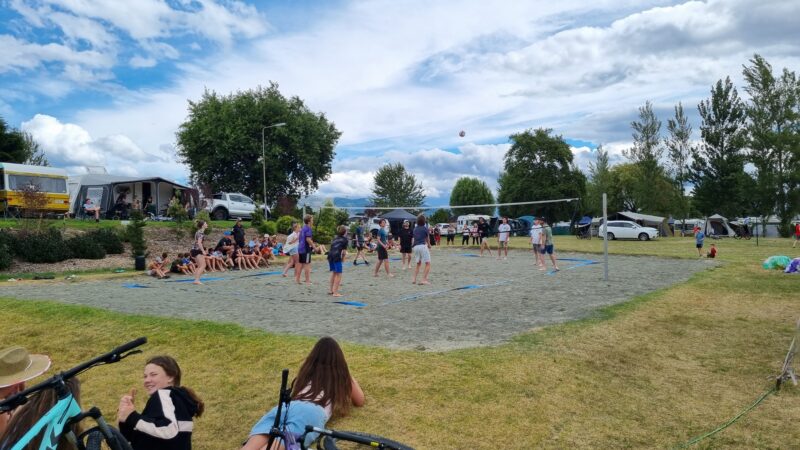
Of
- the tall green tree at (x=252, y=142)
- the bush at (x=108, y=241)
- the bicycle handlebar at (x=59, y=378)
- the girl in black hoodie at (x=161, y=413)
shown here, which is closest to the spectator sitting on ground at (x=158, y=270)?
the bush at (x=108, y=241)

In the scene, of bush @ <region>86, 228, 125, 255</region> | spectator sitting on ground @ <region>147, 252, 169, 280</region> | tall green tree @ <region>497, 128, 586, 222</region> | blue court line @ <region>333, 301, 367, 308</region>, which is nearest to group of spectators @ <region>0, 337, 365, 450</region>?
blue court line @ <region>333, 301, 367, 308</region>

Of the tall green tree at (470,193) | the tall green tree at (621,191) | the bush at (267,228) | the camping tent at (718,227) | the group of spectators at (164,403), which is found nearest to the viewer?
the group of spectators at (164,403)

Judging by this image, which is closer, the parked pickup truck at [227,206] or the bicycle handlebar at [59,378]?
the bicycle handlebar at [59,378]

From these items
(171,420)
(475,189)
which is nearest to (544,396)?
(171,420)

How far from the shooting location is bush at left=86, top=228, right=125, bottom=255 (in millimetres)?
21188

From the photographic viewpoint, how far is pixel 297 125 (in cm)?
4491

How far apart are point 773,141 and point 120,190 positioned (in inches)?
1829

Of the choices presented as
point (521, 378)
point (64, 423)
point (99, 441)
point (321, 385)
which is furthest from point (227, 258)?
point (99, 441)

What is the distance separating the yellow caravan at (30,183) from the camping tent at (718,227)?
49676 mm

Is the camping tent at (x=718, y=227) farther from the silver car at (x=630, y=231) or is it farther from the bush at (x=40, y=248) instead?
the bush at (x=40, y=248)

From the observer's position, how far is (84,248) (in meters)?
20.0

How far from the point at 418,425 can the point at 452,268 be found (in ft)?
46.9

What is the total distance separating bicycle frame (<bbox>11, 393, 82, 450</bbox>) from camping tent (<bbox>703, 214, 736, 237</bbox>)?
180 feet

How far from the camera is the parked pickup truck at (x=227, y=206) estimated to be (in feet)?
114
